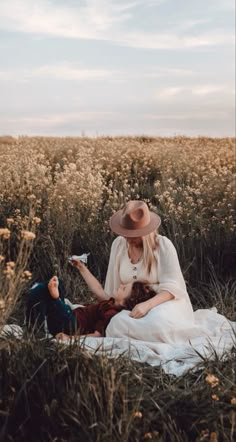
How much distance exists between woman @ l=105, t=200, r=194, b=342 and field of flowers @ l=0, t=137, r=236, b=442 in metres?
0.61

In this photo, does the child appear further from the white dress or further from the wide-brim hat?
the wide-brim hat

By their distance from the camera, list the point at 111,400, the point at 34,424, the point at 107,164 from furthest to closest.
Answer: the point at 107,164, the point at 34,424, the point at 111,400

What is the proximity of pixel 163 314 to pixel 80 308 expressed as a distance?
0.77 metres

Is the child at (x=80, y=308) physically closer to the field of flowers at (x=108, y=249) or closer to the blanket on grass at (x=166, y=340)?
the blanket on grass at (x=166, y=340)

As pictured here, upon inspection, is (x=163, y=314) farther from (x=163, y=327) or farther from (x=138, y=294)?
(x=138, y=294)

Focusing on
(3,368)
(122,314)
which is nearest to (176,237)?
(122,314)

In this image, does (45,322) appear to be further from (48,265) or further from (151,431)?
(48,265)

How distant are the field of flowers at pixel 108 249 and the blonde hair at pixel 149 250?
2.63 feet

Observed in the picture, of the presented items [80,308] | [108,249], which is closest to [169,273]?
[80,308]

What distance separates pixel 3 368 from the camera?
5.00 metres

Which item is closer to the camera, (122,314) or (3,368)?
(3,368)

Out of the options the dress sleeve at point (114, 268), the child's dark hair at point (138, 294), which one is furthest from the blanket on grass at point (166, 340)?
the dress sleeve at point (114, 268)

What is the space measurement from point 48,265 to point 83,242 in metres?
0.61

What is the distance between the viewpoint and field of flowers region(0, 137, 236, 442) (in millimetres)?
4570
